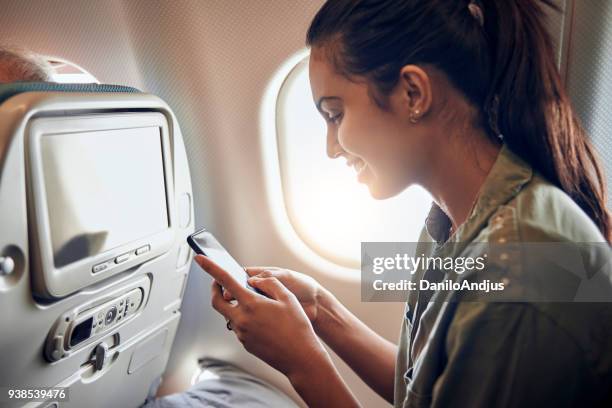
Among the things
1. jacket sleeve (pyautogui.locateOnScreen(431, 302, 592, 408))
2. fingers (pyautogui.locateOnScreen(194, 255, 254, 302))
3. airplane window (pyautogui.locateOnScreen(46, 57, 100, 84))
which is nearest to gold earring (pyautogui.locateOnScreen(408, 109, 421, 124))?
jacket sleeve (pyautogui.locateOnScreen(431, 302, 592, 408))

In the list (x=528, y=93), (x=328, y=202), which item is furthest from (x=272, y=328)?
(x=328, y=202)

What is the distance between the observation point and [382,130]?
35.3 inches

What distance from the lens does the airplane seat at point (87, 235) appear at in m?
0.88

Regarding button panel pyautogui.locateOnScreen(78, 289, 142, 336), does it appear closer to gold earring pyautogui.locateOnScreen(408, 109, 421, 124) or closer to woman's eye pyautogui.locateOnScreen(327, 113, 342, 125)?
woman's eye pyautogui.locateOnScreen(327, 113, 342, 125)

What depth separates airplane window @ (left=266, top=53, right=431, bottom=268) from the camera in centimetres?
157

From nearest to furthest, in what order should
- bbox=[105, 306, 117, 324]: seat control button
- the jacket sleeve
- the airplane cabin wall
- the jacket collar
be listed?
the jacket sleeve < the jacket collar < bbox=[105, 306, 117, 324]: seat control button < the airplane cabin wall

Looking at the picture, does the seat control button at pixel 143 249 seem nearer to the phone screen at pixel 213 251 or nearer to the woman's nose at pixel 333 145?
the phone screen at pixel 213 251

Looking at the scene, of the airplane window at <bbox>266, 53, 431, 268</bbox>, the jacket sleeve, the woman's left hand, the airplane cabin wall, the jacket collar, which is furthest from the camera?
the airplane window at <bbox>266, 53, 431, 268</bbox>

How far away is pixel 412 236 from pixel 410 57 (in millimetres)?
851

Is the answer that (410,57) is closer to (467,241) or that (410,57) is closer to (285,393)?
(467,241)

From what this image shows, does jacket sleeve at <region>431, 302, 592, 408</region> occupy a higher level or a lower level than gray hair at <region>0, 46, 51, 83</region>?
lower

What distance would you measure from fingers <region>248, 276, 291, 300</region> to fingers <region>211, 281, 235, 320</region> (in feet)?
0.23

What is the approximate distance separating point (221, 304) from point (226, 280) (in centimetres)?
8

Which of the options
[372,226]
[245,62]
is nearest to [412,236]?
[372,226]
